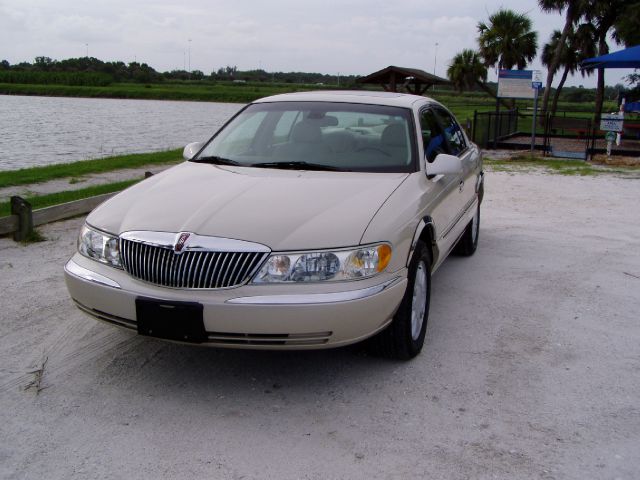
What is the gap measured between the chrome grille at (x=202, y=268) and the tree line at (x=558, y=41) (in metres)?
25.7

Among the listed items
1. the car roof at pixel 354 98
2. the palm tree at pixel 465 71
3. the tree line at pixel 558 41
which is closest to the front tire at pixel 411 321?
the car roof at pixel 354 98

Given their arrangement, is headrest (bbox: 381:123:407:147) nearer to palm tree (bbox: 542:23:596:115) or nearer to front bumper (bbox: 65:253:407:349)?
front bumper (bbox: 65:253:407:349)

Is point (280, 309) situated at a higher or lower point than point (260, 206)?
lower

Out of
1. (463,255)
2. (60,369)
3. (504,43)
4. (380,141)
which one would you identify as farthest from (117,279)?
(504,43)

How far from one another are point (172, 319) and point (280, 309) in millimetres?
578

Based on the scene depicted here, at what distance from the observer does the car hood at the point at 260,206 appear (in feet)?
11.9

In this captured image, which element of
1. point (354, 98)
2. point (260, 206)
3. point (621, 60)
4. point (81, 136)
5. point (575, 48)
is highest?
point (575, 48)

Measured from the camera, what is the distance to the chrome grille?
11.5 feet

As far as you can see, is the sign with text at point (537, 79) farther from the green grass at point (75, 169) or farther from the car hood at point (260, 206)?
the car hood at point (260, 206)

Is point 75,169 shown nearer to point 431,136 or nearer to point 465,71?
point 431,136

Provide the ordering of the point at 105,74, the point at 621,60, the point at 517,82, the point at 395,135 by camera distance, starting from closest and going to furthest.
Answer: the point at 395,135 → the point at 621,60 → the point at 517,82 → the point at 105,74

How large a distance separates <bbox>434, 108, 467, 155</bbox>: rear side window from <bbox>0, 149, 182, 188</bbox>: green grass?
7884 mm

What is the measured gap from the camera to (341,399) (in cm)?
377

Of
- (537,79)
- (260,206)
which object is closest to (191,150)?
(260,206)
